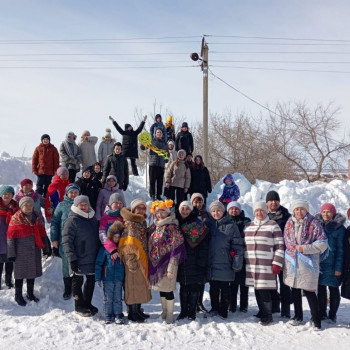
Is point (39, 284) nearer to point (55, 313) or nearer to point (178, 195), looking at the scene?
point (55, 313)

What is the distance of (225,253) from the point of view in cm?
552

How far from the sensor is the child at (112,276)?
536cm

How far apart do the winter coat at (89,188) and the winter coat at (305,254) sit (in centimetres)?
424

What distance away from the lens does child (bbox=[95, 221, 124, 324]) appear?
17.6 feet

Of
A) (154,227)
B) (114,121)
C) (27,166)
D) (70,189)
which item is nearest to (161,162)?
(114,121)

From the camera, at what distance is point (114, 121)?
34.4 feet

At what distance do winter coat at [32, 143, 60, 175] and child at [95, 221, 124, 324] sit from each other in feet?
14.1

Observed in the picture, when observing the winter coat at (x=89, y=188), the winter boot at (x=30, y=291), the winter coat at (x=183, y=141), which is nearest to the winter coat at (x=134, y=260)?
the winter boot at (x=30, y=291)

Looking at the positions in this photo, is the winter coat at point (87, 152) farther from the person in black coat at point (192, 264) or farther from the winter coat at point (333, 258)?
the winter coat at point (333, 258)

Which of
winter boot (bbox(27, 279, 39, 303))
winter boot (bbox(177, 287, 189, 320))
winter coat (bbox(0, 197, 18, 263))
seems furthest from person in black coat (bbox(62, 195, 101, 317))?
winter coat (bbox(0, 197, 18, 263))

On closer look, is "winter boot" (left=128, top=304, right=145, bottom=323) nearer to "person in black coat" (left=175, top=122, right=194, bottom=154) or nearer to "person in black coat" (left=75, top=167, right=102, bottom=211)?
"person in black coat" (left=75, top=167, right=102, bottom=211)

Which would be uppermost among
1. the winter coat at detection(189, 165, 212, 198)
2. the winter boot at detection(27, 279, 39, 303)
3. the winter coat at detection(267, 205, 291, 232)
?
the winter coat at detection(189, 165, 212, 198)

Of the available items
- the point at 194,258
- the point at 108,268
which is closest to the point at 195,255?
the point at 194,258

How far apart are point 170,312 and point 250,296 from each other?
8.35 ft
